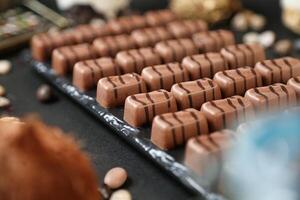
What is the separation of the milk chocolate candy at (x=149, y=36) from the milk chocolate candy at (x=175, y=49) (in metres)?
0.07

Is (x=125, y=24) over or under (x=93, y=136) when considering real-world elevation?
over

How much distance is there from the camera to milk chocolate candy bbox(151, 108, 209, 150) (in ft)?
3.75

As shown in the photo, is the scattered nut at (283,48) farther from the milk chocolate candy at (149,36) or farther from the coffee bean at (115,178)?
the coffee bean at (115,178)

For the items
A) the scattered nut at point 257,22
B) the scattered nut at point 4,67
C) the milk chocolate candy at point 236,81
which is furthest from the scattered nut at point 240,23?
the scattered nut at point 4,67

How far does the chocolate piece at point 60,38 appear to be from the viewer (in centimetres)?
165

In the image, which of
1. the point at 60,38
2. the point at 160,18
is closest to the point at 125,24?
the point at 160,18

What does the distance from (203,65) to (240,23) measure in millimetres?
542

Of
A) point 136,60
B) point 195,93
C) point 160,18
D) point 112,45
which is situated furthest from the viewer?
point 160,18

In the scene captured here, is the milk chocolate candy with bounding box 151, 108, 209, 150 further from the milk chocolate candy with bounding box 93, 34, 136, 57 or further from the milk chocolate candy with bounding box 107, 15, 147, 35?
the milk chocolate candy with bounding box 107, 15, 147, 35

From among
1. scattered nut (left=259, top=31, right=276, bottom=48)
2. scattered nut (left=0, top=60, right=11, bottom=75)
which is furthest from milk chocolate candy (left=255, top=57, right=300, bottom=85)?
scattered nut (left=0, top=60, right=11, bottom=75)

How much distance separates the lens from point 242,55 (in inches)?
58.8

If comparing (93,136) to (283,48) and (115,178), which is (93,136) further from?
(283,48)

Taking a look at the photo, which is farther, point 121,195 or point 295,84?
point 295,84

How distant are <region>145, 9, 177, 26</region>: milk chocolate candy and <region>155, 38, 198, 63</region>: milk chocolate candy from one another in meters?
0.23
